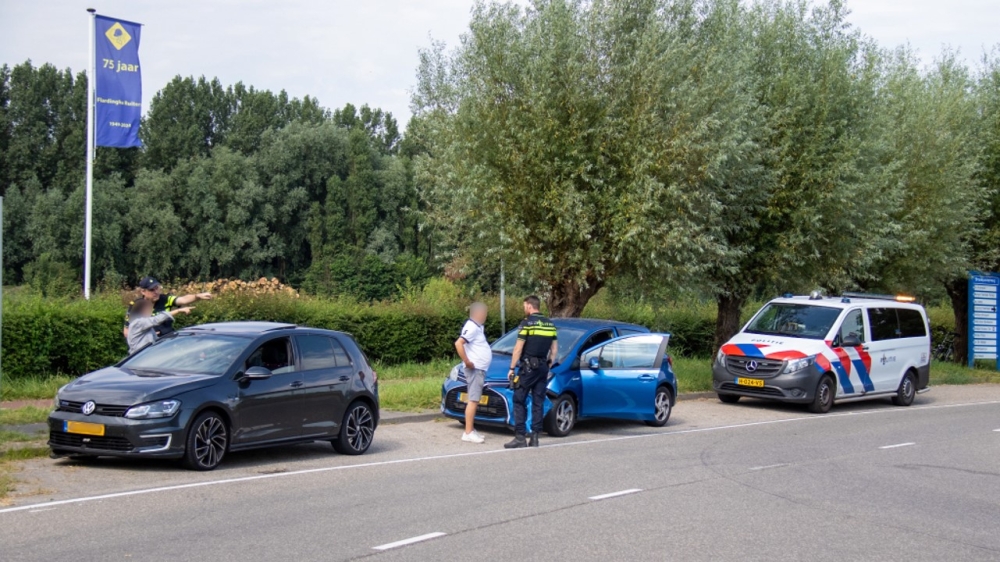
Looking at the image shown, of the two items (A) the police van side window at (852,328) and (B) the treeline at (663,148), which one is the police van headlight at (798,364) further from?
(B) the treeline at (663,148)

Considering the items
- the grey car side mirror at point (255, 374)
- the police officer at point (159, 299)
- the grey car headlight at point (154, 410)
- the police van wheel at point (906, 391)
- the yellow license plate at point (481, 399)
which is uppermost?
the police officer at point (159, 299)

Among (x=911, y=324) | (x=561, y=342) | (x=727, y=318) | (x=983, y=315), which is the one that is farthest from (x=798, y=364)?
(x=983, y=315)

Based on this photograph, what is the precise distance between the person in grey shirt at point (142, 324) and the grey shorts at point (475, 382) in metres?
3.96

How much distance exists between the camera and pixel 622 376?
15.0m

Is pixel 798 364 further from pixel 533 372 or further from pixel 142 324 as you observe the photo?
pixel 142 324

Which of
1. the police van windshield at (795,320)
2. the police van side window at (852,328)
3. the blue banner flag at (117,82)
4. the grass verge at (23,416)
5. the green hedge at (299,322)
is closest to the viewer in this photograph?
the grass verge at (23,416)

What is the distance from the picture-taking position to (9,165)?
59.0m

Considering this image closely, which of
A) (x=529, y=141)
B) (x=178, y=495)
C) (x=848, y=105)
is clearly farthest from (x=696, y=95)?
(x=178, y=495)

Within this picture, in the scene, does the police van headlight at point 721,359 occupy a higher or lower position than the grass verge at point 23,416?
higher

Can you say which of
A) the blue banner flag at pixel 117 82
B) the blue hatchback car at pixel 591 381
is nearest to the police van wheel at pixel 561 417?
the blue hatchback car at pixel 591 381

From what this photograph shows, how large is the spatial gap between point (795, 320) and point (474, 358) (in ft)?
30.0

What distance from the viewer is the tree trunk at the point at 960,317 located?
36.3 meters

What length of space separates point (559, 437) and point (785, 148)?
11.3 metres

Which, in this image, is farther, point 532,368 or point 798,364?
point 798,364
